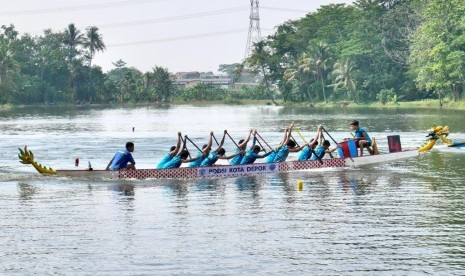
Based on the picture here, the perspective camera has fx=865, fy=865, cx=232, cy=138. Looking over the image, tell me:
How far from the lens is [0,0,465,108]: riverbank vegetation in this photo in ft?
352

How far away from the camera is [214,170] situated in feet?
109

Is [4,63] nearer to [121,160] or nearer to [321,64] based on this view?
[321,64]

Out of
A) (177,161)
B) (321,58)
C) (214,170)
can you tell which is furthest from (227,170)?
(321,58)

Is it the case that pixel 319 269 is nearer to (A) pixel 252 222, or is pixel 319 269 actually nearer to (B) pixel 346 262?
(B) pixel 346 262

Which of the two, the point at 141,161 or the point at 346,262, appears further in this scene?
the point at 141,161

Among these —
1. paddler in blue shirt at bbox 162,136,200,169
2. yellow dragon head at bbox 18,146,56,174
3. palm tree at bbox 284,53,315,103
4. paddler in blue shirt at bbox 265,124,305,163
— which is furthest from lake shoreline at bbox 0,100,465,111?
yellow dragon head at bbox 18,146,56,174

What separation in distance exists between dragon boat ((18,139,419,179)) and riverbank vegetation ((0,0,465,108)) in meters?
69.0

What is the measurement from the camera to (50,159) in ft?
151

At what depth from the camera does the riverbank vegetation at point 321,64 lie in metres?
107

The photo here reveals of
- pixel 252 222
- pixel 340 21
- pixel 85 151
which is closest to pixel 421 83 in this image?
pixel 340 21

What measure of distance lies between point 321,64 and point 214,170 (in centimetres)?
11696

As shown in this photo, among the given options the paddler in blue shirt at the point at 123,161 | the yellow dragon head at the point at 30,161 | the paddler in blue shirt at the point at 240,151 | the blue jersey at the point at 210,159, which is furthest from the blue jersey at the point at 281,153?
the yellow dragon head at the point at 30,161

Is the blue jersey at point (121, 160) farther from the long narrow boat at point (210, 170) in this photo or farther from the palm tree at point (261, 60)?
the palm tree at point (261, 60)

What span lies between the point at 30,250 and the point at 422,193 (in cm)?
1413
